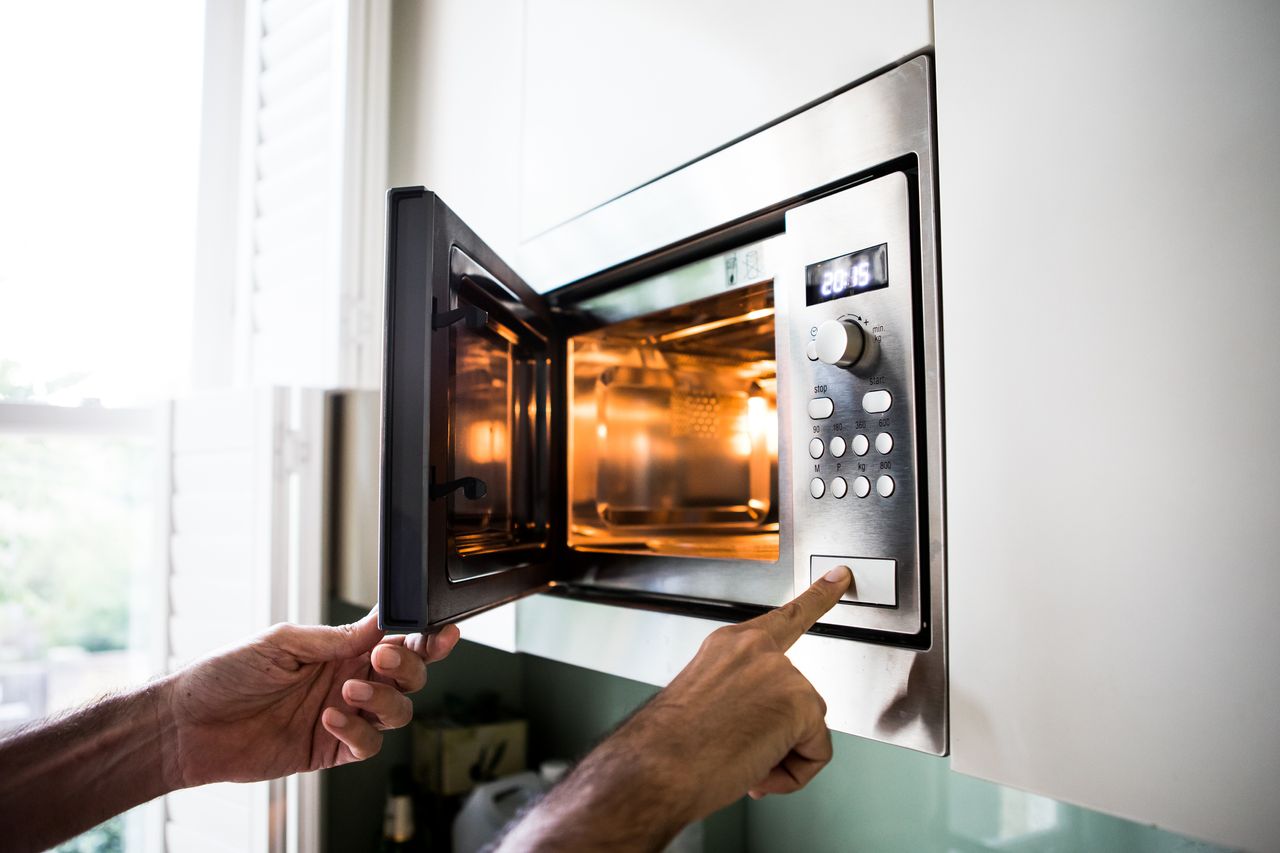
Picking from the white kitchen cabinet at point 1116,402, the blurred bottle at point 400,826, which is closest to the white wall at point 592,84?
the white kitchen cabinet at point 1116,402

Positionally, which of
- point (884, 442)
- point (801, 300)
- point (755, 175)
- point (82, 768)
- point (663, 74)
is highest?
point (663, 74)

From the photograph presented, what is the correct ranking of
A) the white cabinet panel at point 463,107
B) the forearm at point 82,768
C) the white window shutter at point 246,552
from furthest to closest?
the white window shutter at point 246,552 < the white cabinet panel at point 463,107 < the forearm at point 82,768

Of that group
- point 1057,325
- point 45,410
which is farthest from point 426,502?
point 45,410

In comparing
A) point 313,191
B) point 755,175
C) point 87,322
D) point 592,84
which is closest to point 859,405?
point 755,175

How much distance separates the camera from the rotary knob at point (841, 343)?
0.58m

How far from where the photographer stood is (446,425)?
0.57 meters

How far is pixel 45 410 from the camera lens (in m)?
1.51

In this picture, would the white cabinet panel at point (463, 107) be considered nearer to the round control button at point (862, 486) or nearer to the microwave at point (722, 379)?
the microwave at point (722, 379)

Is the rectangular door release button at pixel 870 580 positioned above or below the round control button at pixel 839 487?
below

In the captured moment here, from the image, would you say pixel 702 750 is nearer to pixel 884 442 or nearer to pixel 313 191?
pixel 884 442

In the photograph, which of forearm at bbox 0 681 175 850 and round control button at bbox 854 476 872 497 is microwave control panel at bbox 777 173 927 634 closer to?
round control button at bbox 854 476 872 497

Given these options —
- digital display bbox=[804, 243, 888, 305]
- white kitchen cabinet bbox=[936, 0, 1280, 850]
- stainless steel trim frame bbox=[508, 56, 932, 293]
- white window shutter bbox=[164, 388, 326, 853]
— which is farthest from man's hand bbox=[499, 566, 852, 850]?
Result: white window shutter bbox=[164, 388, 326, 853]

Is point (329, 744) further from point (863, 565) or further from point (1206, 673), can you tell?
point (1206, 673)

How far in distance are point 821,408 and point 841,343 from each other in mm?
62
